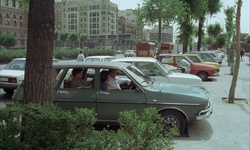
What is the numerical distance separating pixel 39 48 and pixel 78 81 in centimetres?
283

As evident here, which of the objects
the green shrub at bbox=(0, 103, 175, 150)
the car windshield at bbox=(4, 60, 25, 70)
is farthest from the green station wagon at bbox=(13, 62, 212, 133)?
the car windshield at bbox=(4, 60, 25, 70)

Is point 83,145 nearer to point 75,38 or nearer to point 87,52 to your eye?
point 87,52

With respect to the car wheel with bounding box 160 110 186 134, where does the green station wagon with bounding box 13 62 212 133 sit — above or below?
above

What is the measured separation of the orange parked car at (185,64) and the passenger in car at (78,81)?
8.06 metres

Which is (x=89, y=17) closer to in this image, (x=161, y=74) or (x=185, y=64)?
(x=185, y=64)

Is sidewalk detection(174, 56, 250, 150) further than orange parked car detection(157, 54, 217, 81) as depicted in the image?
No

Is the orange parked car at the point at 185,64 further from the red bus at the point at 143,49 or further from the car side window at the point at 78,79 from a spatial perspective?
the red bus at the point at 143,49

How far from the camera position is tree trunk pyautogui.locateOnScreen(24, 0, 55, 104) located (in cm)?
348

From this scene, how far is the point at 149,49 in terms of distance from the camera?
4153 cm

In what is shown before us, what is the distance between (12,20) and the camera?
293 ft

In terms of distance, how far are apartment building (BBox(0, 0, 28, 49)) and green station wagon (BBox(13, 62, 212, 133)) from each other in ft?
265

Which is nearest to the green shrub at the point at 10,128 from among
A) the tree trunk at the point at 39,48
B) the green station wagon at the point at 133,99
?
the tree trunk at the point at 39,48

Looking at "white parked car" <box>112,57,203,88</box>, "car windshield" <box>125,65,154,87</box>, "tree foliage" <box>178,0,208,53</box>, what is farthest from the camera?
"tree foliage" <box>178,0,208,53</box>

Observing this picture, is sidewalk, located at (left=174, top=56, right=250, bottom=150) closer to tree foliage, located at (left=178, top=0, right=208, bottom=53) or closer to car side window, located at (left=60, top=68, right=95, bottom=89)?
car side window, located at (left=60, top=68, right=95, bottom=89)
